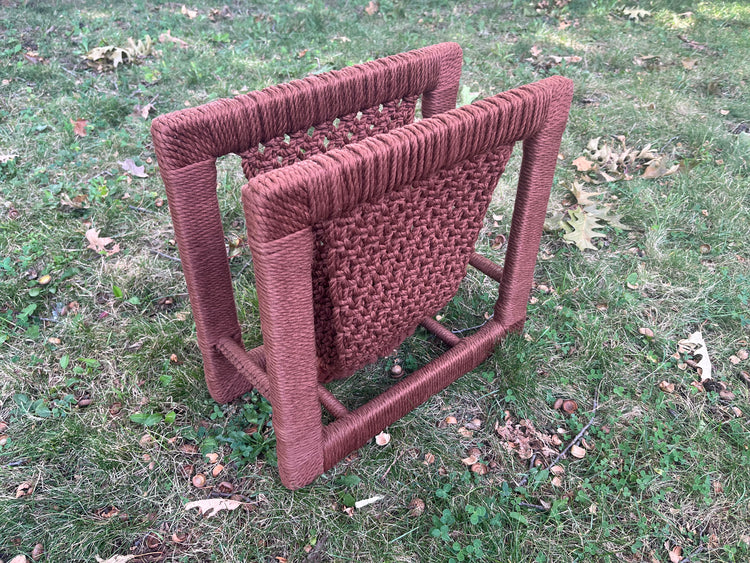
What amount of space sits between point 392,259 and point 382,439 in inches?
24.2

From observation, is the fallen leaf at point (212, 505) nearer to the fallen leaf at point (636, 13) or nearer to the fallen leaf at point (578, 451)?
the fallen leaf at point (578, 451)

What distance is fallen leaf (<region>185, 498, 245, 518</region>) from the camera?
1.40 meters

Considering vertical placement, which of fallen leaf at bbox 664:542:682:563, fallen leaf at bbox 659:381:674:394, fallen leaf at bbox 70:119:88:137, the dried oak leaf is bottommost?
fallen leaf at bbox 664:542:682:563

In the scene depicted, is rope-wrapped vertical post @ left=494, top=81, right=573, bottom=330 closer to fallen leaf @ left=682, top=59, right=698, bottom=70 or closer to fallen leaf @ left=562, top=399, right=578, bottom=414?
fallen leaf @ left=562, top=399, right=578, bottom=414

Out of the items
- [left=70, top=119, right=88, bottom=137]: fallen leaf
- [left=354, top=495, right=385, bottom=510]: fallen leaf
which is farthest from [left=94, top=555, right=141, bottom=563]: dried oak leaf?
[left=70, top=119, right=88, bottom=137]: fallen leaf

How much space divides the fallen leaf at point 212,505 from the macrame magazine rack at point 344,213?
0.21 metres

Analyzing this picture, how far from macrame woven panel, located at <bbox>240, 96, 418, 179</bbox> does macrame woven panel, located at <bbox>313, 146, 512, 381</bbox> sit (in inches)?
10.3

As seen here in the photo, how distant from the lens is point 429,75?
1.43 m

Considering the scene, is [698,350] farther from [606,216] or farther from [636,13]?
[636,13]

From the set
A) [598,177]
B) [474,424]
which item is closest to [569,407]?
[474,424]

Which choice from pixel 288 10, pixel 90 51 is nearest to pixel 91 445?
pixel 90 51

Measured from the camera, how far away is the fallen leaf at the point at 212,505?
140 centimetres

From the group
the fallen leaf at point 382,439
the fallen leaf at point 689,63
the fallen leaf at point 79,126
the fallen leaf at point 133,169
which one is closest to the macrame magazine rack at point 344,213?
the fallen leaf at point 382,439

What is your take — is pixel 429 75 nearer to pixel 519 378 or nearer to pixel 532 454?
pixel 519 378
